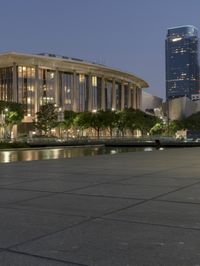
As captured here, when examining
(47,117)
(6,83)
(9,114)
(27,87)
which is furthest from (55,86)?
(9,114)

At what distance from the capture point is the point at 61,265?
4770 millimetres

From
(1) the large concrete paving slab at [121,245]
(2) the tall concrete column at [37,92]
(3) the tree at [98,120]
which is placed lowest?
(1) the large concrete paving slab at [121,245]

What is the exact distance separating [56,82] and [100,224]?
12719 cm

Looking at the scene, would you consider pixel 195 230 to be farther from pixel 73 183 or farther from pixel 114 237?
pixel 73 183

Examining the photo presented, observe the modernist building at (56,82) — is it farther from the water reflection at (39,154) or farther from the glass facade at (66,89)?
the water reflection at (39,154)

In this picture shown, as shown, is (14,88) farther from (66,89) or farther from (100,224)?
(100,224)

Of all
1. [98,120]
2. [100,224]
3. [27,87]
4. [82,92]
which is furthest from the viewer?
[82,92]

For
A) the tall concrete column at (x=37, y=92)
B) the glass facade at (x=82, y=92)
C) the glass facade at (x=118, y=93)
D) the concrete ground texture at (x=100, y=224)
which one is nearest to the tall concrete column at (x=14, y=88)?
the tall concrete column at (x=37, y=92)

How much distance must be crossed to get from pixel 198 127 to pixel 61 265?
526ft

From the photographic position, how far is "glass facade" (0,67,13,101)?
127188 mm

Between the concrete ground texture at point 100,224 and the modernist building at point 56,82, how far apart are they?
114185mm

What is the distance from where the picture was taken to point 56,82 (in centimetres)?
13212

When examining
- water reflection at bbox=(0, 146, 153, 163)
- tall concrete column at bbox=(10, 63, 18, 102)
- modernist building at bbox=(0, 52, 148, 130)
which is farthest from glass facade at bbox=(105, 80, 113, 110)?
water reflection at bbox=(0, 146, 153, 163)

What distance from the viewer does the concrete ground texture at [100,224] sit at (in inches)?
199
